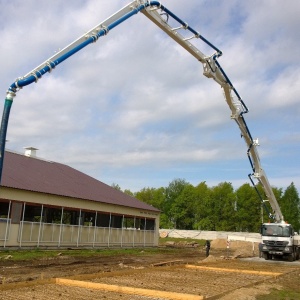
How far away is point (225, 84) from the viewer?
20891 mm

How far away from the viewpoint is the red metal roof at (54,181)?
26.0 metres

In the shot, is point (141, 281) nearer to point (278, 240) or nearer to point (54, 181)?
point (278, 240)

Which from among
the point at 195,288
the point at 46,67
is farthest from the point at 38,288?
the point at 46,67

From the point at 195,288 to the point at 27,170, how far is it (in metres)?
20.2

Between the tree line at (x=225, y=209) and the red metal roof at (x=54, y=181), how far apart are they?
34758 millimetres

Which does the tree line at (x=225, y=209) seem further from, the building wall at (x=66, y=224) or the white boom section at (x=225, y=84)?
the white boom section at (x=225, y=84)

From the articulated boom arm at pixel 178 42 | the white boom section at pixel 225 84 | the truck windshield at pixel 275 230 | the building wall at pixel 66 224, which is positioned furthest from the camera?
the truck windshield at pixel 275 230

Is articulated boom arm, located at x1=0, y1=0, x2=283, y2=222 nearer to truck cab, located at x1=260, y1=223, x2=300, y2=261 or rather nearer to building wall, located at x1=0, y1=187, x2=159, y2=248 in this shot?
truck cab, located at x1=260, y1=223, x2=300, y2=261

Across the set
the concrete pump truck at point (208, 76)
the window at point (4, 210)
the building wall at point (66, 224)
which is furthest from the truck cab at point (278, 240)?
the window at point (4, 210)

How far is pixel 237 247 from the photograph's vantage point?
1581 inches

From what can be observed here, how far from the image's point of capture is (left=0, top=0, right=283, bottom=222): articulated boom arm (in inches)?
369

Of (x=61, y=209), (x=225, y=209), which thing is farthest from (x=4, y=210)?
(x=225, y=209)

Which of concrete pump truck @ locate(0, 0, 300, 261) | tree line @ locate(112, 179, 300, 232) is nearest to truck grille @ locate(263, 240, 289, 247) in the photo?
concrete pump truck @ locate(0, 0, 300, 261)

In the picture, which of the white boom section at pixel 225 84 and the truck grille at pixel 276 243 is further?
the truck grille at pixel 276 243
